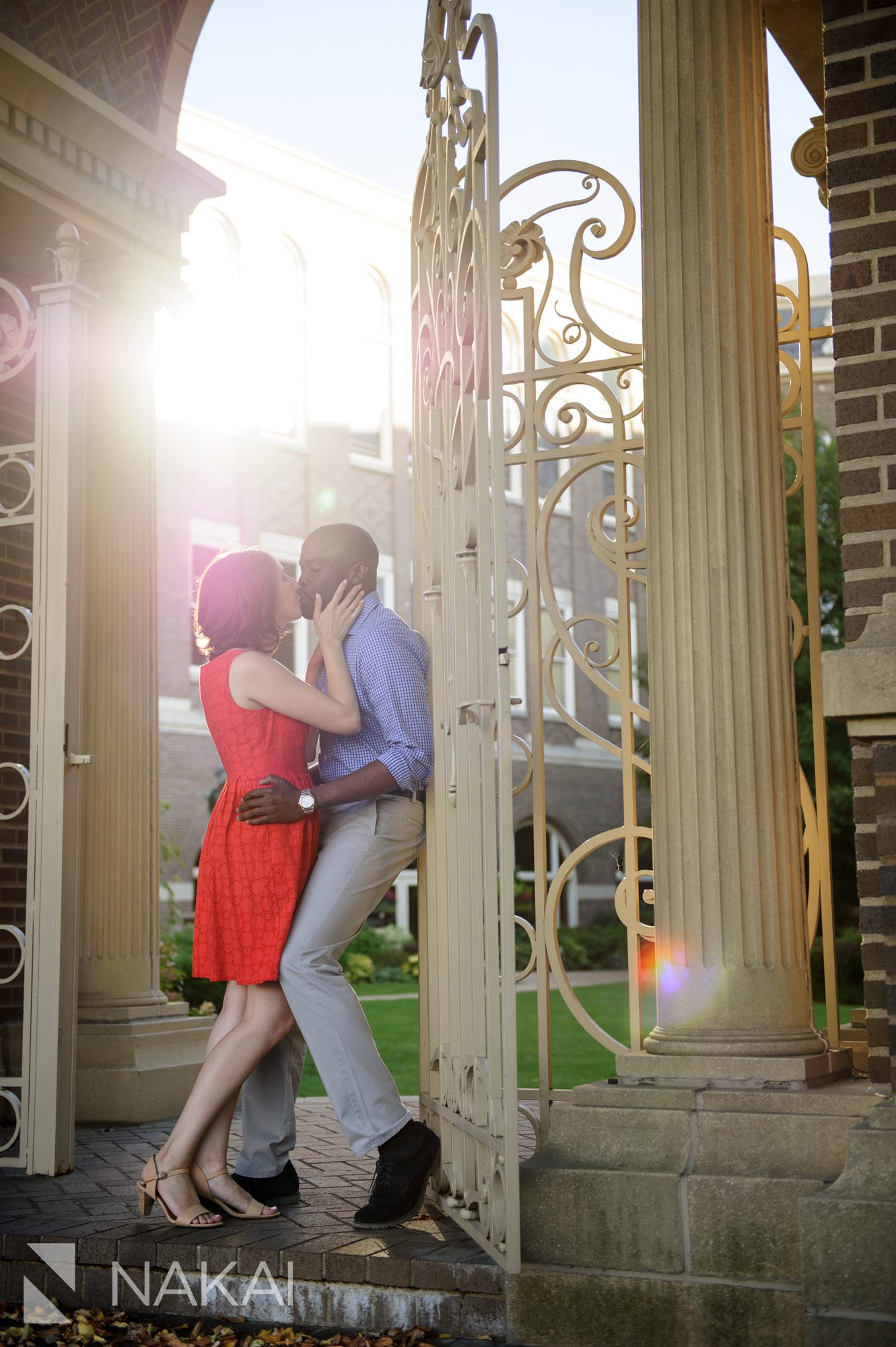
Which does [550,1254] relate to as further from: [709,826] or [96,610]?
[96,610]

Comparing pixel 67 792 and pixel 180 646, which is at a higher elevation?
pixel 180 646

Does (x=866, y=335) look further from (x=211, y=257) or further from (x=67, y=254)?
(x=211, y=257)

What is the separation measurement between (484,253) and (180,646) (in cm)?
1883

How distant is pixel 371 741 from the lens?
4266 millimetres

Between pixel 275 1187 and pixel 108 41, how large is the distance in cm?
529

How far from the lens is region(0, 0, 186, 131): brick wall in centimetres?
626

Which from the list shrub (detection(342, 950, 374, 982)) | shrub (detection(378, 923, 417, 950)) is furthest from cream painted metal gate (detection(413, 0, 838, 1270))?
shrub (detection(378, 923, 417, 950))

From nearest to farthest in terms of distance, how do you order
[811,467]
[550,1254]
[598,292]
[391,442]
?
[550,1254] < [811,467] < [391,442] < [598,292]

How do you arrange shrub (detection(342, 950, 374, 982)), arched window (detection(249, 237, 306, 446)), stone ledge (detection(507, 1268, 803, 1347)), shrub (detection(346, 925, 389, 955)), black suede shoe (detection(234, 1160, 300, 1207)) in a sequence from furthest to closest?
arched window (detection(249, 237, 306, 446)), shrub (detection(346, 925, 389, 955)), shrub (detection(342, 950, 374, 982)), black suede shoe (detection(234, 1160, 300, 1207)), stone ledge (detection(507, 1268, 803, 1347))

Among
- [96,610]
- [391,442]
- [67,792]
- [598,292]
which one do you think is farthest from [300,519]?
[67,792]

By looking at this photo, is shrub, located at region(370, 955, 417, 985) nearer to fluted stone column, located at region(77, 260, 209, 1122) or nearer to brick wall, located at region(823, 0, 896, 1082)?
fluted stone column, located at region(77, 260, 209, 1122)

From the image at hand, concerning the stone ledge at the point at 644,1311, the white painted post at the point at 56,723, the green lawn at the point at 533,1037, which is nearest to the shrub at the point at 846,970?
the green lawn at the point at 533,1037

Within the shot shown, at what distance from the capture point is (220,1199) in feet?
13.5

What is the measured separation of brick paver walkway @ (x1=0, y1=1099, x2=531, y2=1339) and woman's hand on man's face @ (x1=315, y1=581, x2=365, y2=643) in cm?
169
